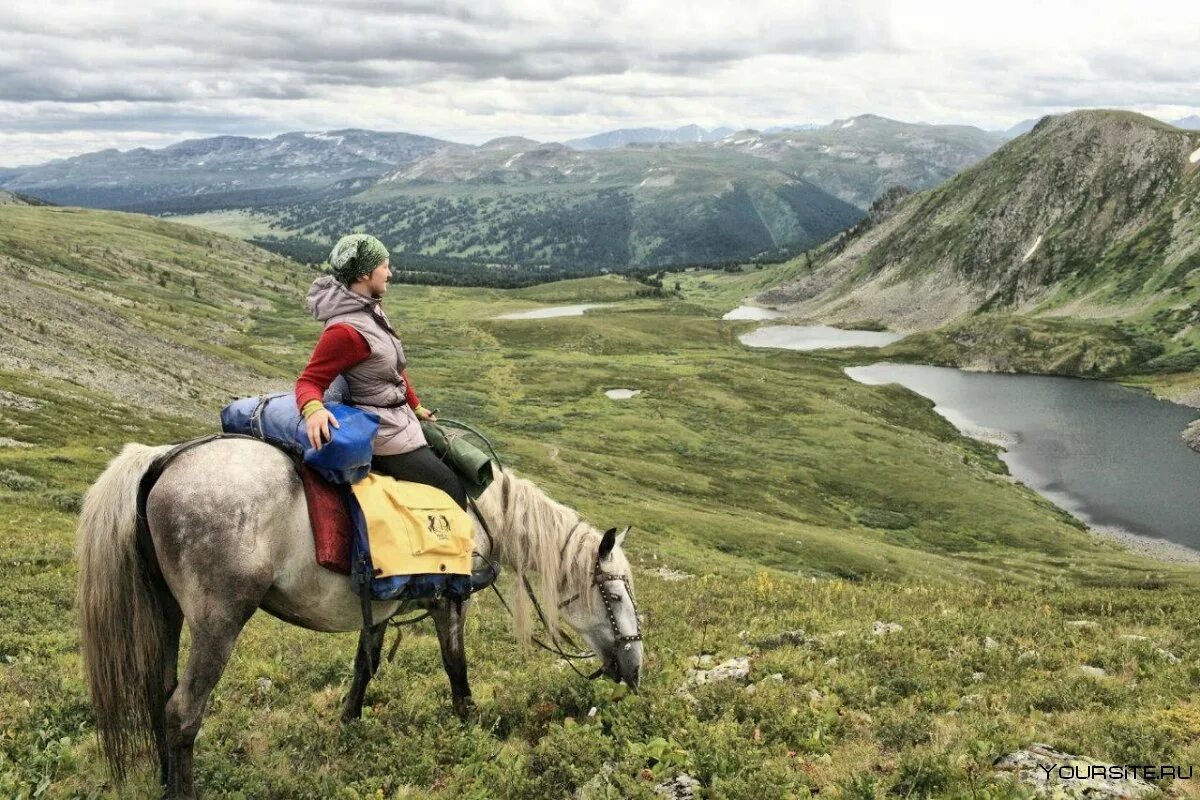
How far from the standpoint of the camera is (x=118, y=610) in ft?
26.9

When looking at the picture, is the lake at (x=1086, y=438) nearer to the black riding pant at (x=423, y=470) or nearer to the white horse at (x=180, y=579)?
the black riding pant at (x=423, y=470)

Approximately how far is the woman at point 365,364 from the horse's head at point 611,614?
2379mm

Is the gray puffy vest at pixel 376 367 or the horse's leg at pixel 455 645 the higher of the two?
the gray puffy vest at pixel 376 367

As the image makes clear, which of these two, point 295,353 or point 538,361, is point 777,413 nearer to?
point 538,361

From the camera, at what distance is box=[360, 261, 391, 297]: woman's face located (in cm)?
890

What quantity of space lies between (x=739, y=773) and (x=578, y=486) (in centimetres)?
4995

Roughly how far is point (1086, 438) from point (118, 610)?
121m

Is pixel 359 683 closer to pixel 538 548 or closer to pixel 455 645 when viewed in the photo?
pixel 455 645

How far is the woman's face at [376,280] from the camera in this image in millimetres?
8898

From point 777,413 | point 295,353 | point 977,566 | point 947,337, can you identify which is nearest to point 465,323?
point 295,353

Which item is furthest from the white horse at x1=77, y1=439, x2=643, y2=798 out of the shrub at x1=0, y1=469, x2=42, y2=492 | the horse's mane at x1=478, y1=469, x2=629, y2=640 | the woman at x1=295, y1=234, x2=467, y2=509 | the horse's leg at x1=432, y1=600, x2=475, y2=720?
the shrub at x1=0, y1=469, x2=42, y2=492

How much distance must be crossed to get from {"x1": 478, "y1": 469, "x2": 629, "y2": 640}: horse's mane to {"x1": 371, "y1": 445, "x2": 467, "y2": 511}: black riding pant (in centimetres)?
57

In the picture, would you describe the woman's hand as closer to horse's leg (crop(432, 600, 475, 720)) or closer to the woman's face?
the woman's face

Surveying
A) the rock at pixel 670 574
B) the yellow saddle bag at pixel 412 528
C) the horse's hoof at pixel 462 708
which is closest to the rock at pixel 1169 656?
the horse's hoof at pixel 462 708
